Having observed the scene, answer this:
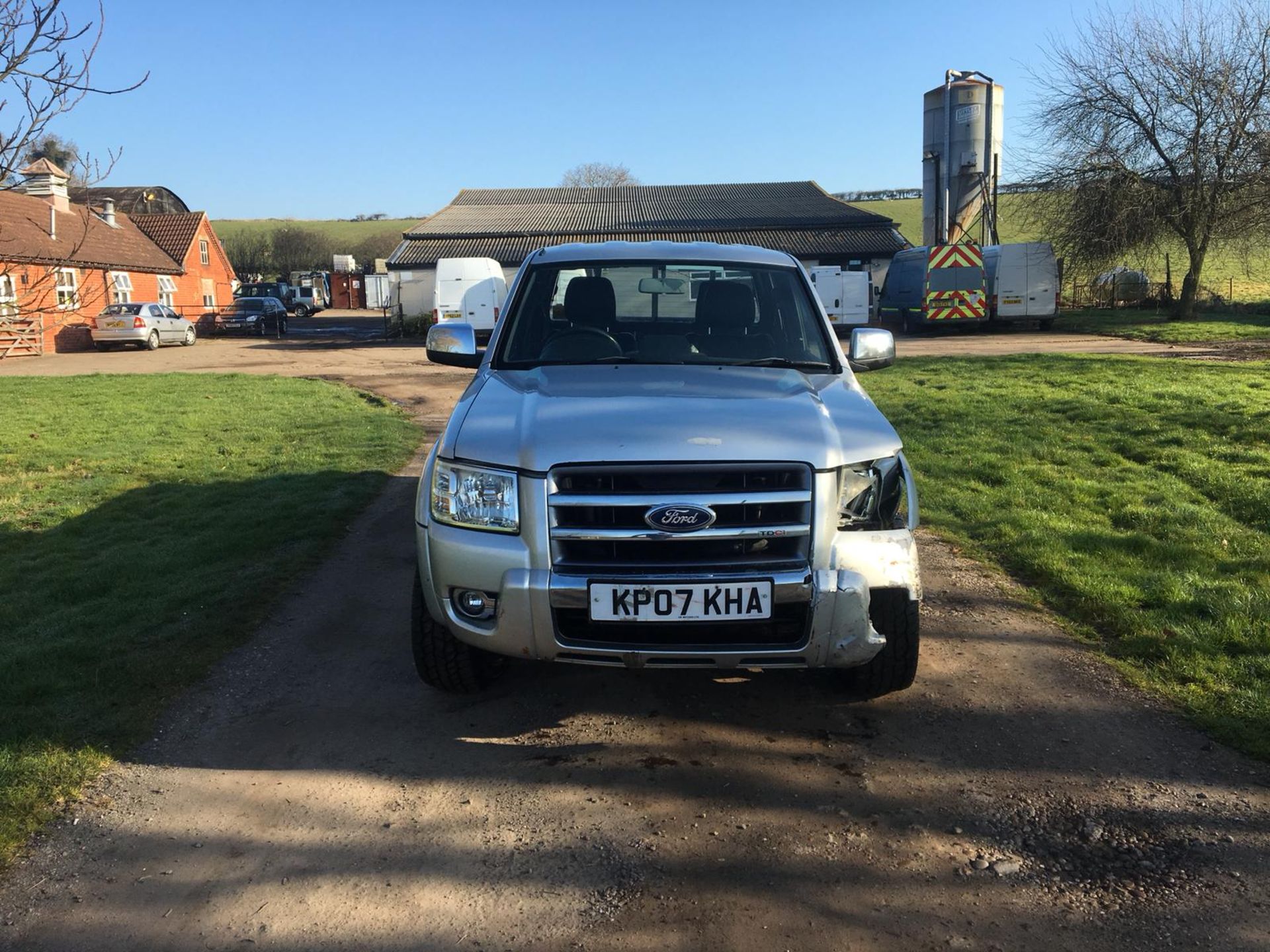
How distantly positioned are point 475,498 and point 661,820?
1.32m

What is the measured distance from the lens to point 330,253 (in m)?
88.1

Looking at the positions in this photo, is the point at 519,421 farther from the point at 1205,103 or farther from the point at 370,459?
the point at 1205,103

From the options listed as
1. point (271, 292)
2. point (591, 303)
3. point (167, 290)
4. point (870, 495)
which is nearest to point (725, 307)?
point (591, 303)

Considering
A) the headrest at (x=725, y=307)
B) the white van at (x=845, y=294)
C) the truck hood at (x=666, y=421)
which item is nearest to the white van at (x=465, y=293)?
the white van at (x=845, y=294)

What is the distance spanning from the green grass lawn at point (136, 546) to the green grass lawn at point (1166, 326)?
19.3 metres

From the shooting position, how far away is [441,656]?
397 centimetres

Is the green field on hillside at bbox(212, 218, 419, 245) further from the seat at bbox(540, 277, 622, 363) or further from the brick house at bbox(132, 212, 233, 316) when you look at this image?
the seat at bbox(540, 277, 622, 363)

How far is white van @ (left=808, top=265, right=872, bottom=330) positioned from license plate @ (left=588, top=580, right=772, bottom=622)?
27.5 m

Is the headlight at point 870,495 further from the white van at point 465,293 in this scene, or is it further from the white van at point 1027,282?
the white van at point 1027,282

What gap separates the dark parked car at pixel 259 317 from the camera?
1647 inches

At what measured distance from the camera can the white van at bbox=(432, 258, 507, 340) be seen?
91.2ft

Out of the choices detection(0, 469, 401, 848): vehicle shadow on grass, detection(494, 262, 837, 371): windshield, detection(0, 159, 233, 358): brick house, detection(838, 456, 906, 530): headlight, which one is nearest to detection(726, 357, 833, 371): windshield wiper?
detection(494, 262, 837, 371): windshield

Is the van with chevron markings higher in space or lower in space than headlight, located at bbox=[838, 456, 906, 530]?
higher

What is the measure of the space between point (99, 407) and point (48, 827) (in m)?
14.2
